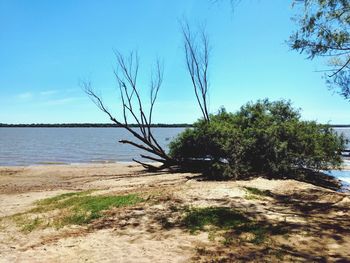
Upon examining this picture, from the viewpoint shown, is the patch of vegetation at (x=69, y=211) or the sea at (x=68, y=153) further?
the sea at (x=68, y=153)

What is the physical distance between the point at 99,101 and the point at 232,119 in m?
9.27

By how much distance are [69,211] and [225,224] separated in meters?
4.87

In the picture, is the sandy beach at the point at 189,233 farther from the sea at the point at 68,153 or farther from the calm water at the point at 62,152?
the calm water at the point at 62,152

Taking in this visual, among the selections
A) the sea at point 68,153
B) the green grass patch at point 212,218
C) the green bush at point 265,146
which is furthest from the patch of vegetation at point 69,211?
the sea at point 68,153

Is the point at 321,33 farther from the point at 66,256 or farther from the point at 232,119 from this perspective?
the point at 232,119

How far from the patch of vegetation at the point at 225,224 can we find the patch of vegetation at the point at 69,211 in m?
2.51

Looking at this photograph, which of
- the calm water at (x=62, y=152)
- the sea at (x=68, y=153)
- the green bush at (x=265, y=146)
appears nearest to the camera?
the green bush at (x=265, y=146)

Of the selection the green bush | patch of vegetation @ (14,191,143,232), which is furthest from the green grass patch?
the green bush

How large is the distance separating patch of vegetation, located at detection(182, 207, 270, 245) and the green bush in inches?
326

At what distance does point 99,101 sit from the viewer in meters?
24.6

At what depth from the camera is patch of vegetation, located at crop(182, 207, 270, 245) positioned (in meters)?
7.91

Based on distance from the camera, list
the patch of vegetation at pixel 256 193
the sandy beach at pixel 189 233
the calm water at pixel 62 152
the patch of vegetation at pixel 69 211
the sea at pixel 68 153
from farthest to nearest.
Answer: the calm water at pixel 62 152, the sea at pixel 68 153, the patch of vegetation at pixel 256 193, the patch of vegetation at pixel 69 211, the sandy beach at pixel 189 233

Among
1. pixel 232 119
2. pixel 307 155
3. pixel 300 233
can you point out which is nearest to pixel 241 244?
pixel 300 233

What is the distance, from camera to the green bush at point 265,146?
1923 centimetres
